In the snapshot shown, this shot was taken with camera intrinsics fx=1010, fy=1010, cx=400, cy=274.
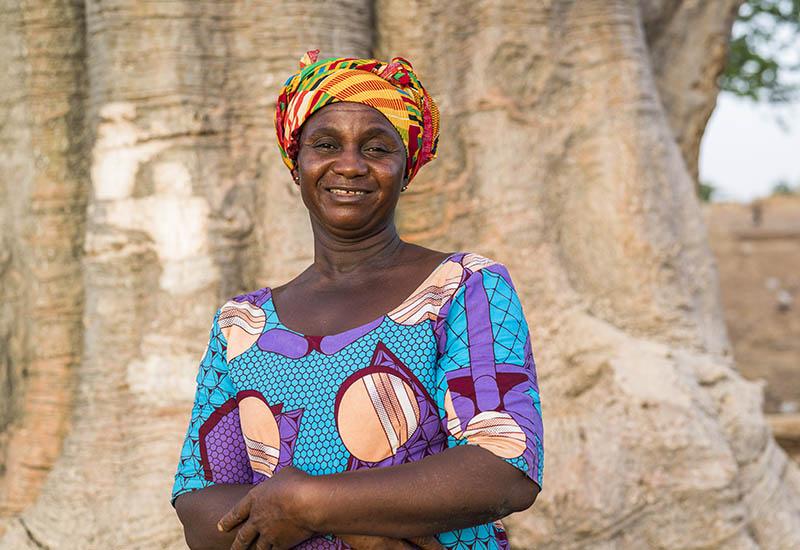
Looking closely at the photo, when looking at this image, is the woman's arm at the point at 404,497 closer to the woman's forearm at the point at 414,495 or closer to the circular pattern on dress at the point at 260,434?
the woman's forearm at the point at 414,495

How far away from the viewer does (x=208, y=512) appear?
194cm

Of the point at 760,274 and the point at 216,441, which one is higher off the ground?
the point at 216,441

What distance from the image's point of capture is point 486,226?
147 inches

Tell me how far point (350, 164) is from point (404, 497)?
0.65m

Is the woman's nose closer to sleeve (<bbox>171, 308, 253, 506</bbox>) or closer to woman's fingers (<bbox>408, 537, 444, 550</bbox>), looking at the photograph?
sleeve (<bbox>171, 308, 253, 506</bbox>)

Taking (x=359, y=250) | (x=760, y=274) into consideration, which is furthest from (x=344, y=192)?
(x=760, y=274)

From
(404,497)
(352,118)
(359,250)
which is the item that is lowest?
(404,497)

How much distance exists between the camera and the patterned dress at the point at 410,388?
1.77 meters

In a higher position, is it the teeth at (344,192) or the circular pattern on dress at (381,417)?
the teeth at (344,192)

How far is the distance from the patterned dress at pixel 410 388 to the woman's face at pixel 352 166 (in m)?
0.19

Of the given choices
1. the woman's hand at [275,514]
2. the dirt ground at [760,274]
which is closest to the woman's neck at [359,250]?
the woman's hand at [275,514]

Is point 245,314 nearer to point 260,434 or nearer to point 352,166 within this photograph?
point 260,434

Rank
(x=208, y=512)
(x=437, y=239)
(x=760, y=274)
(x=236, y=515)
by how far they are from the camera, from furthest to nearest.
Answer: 1. (x=760, y=274)
2. (x=437, y=239)
3. (x=208, y=512)
4. (x=236, y=515)

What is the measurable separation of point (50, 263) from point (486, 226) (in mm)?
1591
